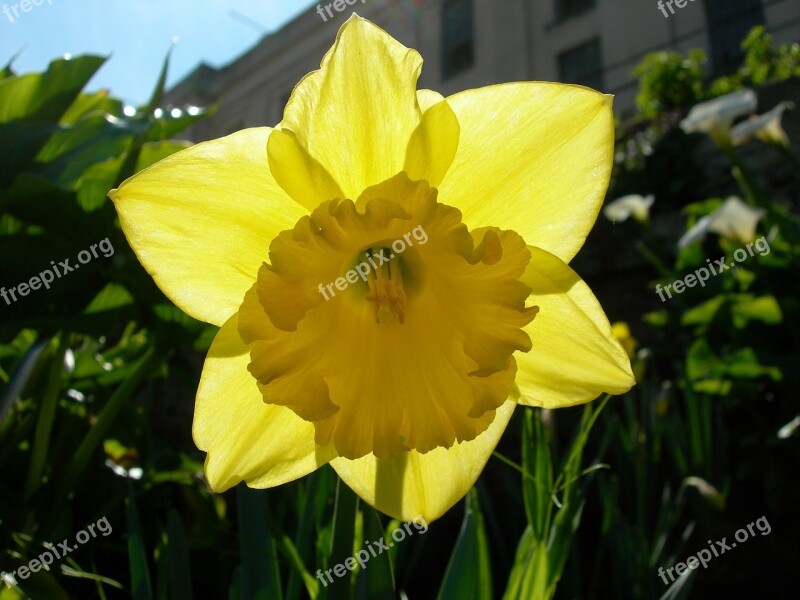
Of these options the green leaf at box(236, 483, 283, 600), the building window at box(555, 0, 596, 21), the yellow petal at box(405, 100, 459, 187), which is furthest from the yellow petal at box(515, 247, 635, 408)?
the building window at box(555, 0, 596, 21)

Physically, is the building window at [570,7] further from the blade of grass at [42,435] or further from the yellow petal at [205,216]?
the yellow petal at [205,216]

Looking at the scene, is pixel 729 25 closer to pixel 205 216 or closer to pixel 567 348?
pixel 567 348

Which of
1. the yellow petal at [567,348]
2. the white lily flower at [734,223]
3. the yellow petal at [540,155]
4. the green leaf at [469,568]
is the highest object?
the yellow petal at [540,155]

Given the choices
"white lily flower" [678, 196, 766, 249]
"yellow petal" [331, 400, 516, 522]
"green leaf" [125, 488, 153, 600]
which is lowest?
"white lily flower" [678, 196, 766, 249]

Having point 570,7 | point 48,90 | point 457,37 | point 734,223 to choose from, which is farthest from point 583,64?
→ point 48,90

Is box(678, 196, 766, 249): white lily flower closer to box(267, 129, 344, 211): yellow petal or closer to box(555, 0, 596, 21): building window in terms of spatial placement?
box(267, 129, 344, 211): yellow petal

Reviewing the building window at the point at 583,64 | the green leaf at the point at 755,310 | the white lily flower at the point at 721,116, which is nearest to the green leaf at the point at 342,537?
the green leaf at the point at 755,310

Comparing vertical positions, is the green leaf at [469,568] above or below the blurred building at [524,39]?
above
